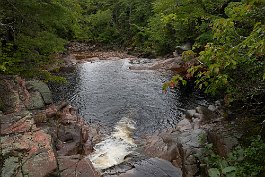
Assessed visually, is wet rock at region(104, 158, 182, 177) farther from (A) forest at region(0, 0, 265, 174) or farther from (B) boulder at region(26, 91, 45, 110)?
(B) boulder at region(26, 91, 45, 110)

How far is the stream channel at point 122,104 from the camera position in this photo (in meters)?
11.1

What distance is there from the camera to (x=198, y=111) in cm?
1238

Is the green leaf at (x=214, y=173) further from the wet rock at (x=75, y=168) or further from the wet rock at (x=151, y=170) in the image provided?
the wet rock at (x=75, y=168)

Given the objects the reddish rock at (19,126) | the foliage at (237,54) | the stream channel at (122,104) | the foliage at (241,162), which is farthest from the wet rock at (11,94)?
the foliage at (241,162)

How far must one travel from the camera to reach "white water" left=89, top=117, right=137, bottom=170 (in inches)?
389

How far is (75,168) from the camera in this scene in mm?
7691

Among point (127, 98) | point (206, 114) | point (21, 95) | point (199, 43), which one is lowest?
point (127, 98)

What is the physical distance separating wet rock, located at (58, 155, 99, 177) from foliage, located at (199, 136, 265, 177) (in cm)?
294

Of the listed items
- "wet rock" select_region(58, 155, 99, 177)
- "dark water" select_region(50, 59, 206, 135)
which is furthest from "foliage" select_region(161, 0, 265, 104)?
"dark water" select_region(50, 59, 206, 135)

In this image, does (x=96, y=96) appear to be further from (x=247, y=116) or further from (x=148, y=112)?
(x=247, y=116)

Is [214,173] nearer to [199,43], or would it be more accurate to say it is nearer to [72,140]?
[72,140]

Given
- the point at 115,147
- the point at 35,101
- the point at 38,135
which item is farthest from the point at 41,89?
the point at 38,135

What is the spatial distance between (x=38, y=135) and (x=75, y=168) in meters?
1.46

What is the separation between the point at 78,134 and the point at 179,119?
4.49 m
